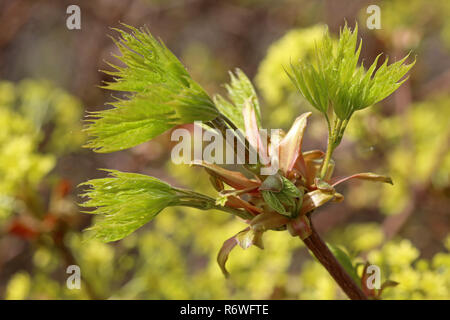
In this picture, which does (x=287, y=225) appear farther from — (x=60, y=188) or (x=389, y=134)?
(x=389, y=134)

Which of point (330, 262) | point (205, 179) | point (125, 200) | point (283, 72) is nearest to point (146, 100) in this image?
point (125, 200)

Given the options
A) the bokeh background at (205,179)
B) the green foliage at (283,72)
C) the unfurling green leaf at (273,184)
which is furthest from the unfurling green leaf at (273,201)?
the green foliage at (283,72)

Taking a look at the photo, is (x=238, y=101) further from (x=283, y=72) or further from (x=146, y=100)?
(x=283, y=72)

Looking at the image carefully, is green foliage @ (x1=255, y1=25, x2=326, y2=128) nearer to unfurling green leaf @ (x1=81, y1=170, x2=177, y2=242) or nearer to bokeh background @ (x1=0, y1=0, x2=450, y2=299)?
bokeh background @ (x1=0, y1=0, x2=450, y2=299)

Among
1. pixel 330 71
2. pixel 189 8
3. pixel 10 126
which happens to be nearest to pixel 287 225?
pixel 330 71

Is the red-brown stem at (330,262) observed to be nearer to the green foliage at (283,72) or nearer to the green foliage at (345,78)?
the green foliage at (345,78)
